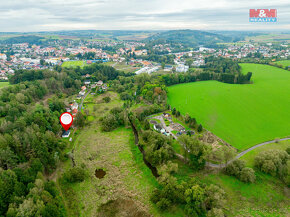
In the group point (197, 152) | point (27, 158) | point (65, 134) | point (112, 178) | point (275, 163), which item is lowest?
point (112, 178)

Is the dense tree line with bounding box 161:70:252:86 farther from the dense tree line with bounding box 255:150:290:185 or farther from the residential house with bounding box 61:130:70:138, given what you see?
the dense tree line with bounding box 255:150:290:185

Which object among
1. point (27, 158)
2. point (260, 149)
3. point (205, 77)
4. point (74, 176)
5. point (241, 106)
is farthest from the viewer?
point (205, 77)

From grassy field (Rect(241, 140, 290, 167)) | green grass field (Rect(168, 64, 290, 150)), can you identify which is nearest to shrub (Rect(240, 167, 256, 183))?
grassy field (Rect(241, 140, 290, 167))

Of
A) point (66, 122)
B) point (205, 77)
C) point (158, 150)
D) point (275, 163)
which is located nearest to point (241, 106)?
point (275, 163)

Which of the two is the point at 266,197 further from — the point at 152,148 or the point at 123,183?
the point at 123,183

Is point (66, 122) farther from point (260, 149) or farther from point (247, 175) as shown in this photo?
point (260, 149)

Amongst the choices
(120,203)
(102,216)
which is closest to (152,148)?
(120,203)

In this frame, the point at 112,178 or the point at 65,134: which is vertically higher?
the point at 65,134

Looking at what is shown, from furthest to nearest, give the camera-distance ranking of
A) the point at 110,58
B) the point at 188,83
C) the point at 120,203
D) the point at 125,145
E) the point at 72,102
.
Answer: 1. the point at 110,58
2. the point at 188,83
3. the point at 72,102
4. the point at 125,145
5. the point at 120,203
